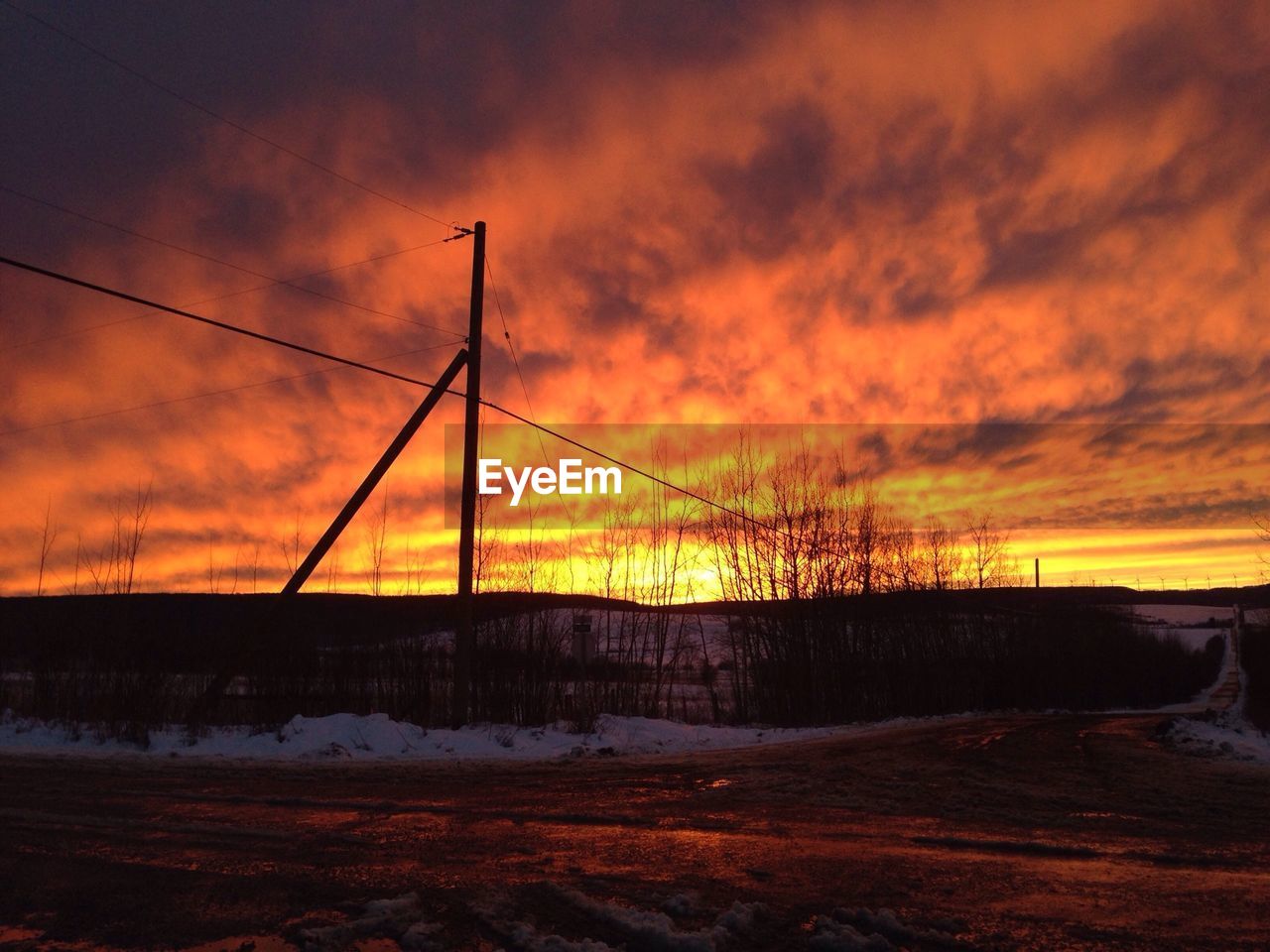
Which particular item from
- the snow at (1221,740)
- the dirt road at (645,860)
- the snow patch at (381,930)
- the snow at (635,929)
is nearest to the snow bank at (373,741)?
the dirt road at (645,860)

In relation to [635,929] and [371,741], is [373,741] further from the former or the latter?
[635,929]

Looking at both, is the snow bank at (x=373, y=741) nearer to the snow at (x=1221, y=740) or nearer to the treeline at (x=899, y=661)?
the treeline at (x=899, y=661)

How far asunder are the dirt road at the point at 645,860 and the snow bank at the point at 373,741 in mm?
4278

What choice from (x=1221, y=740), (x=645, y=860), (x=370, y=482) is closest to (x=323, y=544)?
(x=370, y=482)

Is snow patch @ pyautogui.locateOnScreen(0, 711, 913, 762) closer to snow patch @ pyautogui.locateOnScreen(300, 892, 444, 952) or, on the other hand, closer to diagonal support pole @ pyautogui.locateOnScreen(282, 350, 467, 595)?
diagonal support pole @ pyautogui.locateOnScreen(282, 350, 467, 595)

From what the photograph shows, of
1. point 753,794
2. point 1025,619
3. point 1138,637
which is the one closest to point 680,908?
point 753,794

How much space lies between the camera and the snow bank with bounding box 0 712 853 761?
15.7 metres

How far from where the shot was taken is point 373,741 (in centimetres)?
1638

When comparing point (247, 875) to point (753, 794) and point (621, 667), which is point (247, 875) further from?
point (621, 667)

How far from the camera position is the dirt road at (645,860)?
463 centimetres

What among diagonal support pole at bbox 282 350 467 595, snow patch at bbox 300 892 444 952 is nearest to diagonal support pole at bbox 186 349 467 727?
diagonal support pole at bbox 282 350 467 595

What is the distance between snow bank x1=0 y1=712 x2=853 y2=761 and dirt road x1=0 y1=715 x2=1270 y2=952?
428 cm

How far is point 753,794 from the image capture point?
9625 millimetres

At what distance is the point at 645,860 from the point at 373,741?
11.4 meters
